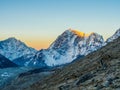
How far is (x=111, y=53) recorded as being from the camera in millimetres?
23953

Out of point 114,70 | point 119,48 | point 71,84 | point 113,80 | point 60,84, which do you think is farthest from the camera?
point 119,48

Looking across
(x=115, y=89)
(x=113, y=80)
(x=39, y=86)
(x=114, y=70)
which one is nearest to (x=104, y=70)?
(x=114, y=70)

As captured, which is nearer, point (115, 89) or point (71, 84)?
point (115, 89)

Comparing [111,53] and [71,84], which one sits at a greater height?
[111,53]

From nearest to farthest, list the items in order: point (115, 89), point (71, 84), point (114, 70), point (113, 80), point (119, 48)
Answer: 1. point (115, 89)
2. point (113, 80)
3. point (114, 70)
4. point (71, 84)
5. point (119, 48)

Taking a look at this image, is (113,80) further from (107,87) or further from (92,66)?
(92,66)

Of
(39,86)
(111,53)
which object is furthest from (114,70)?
(39,86)

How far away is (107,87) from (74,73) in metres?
6.75

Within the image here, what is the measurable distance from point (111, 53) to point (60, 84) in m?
3.83

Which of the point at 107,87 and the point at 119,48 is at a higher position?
the point at 119,48

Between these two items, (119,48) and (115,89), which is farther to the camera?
(119,48)

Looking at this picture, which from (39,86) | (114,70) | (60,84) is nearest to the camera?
(114,70)

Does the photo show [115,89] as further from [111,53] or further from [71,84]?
[111,53]

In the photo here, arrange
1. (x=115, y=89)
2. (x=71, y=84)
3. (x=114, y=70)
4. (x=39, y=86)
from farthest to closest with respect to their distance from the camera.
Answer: (x=39, y=86) < (x=71, y=84) < (x=114, y=70) < (x=115, y=89)
